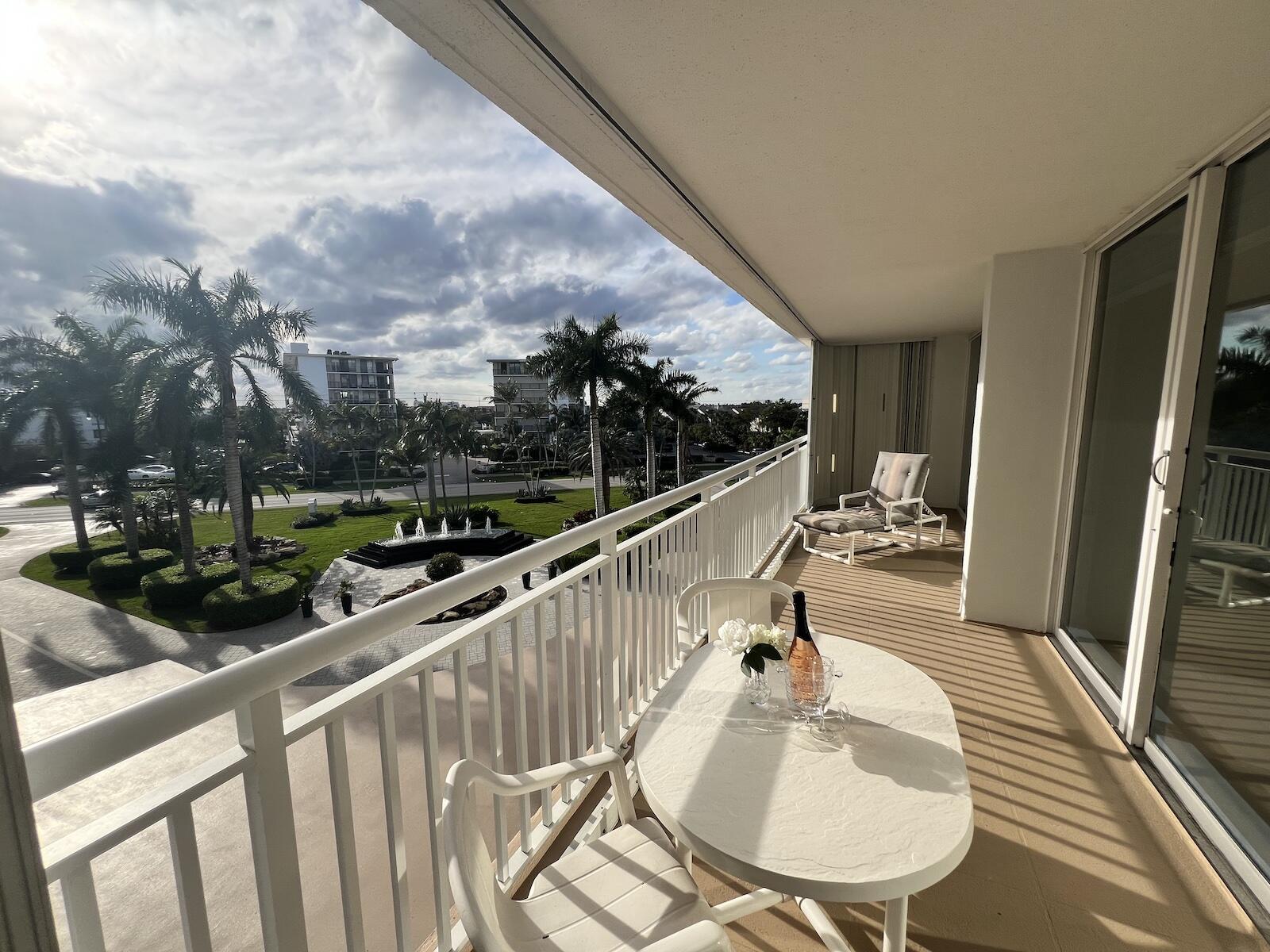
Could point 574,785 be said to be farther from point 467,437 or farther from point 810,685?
point 467,437

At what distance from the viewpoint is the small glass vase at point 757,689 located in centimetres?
150

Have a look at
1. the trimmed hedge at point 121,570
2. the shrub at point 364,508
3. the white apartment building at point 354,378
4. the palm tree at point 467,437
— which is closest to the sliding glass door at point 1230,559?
the trimmed hedge at point 121,570

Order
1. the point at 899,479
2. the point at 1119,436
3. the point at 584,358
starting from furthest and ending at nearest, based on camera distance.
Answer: the point at 584,358 < the point at 899,479 < the point at 1119,436

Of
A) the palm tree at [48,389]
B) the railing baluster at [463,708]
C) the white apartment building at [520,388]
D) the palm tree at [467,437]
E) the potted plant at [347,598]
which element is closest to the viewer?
the railing baluster at [463,708]

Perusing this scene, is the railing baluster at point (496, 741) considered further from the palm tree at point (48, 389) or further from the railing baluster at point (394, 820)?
the palm tree at point (48, 389)

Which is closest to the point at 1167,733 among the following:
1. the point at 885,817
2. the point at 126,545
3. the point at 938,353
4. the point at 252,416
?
the point at 885,817

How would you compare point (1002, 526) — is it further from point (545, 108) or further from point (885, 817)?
point (545, 108)

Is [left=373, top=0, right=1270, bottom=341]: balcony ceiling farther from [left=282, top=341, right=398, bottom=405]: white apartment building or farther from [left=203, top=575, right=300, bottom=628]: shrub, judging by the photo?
[left=282, top=341, right=398, bottom=405]: white apartment building

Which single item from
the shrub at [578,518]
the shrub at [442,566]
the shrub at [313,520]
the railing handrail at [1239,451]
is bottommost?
the shrub at [313,520]

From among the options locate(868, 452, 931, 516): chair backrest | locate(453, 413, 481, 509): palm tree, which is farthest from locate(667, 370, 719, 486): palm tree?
locate(868, 452, 931, 516): chair backrest

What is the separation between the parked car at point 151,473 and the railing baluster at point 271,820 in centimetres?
2744

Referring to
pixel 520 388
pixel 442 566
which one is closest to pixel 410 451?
pixel 520 388

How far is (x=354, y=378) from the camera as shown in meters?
41.1

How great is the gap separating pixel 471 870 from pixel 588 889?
412mm
